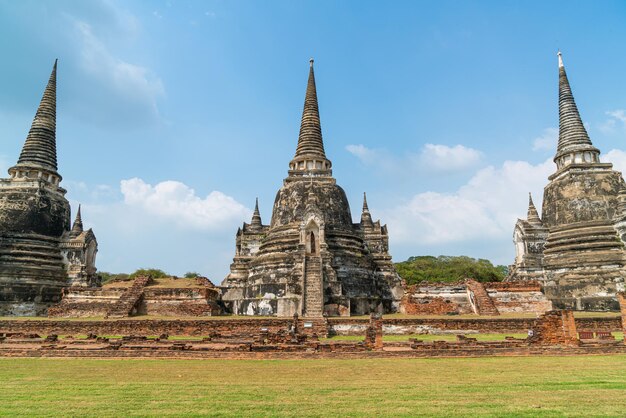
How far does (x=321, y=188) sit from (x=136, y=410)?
23339 millimetres

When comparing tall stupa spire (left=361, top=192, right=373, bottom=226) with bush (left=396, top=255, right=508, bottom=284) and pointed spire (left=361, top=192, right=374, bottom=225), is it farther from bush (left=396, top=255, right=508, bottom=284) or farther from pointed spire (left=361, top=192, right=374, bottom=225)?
bush (left=396, top=255, right=508, bottom=284)

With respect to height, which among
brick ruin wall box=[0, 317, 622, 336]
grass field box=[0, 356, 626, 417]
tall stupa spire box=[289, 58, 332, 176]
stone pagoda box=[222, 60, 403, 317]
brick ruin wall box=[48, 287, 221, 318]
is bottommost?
grass field box=[0, 356, 626, 417]

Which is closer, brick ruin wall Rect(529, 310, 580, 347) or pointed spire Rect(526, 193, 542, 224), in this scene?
brick ruin wall Rect(529, 310, 580, 347)

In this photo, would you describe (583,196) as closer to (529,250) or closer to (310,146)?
(529,250)

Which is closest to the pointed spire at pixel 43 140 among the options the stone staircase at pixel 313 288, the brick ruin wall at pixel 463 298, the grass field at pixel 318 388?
the stone staircase at pixel 313 288

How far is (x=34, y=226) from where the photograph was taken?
2781cm

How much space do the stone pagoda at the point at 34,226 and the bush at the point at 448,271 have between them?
3298 cm

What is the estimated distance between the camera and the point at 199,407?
5.97 meters

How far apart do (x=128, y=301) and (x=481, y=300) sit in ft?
59.5

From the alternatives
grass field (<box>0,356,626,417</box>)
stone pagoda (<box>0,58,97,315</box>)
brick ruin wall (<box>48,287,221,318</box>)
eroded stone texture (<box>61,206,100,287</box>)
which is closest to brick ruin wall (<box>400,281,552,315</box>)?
brick ruin wall (<box>48,287,221,318</box>)

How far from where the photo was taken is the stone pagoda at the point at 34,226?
1014 inches

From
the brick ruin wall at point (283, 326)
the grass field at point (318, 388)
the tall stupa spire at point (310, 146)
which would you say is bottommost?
the grass field at point (318, 388)

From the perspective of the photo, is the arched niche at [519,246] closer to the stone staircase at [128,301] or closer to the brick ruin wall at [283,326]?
the brick ruin wall at [283,326]

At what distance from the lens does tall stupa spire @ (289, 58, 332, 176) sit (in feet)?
98.8
